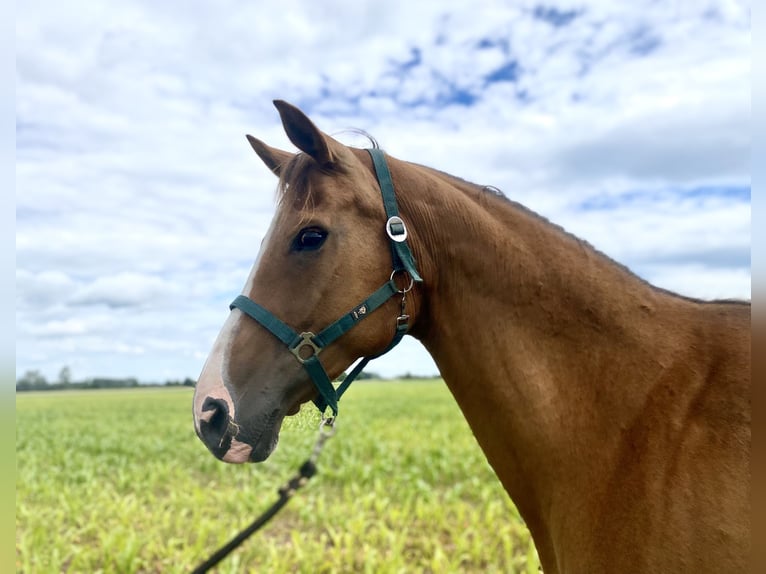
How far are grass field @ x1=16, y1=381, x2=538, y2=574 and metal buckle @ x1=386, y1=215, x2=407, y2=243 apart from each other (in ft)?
2.95

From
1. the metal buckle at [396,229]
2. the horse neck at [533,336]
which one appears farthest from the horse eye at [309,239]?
the horse neck at [533,336]

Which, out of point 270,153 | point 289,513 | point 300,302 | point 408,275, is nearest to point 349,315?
point 300,302

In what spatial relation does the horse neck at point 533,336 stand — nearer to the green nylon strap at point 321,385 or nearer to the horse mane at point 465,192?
the horse mane at point 465,192

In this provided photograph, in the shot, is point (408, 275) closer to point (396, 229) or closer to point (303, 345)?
point (396, 229)

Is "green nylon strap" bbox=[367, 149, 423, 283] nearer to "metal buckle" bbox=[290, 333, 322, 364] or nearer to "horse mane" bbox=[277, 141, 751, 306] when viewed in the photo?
"horse mane" bbox=[277, 141, 751, 306]

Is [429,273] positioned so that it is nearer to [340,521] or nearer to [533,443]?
[533,443]

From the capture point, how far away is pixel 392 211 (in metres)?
2.42

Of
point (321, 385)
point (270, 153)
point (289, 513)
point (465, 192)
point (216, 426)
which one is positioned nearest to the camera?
point (216, 426)

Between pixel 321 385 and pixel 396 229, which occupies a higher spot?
pixel 396 229

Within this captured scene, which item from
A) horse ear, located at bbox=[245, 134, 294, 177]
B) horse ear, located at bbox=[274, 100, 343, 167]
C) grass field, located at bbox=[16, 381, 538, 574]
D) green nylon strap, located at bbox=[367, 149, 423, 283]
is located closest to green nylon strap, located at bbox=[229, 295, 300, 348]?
grass field, located at bbox=[16, 381, 538, 574]

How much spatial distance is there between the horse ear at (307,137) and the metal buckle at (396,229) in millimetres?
375

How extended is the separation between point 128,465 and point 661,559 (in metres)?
14.2

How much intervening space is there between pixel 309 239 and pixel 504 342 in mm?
959

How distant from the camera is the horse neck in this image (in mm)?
2264
